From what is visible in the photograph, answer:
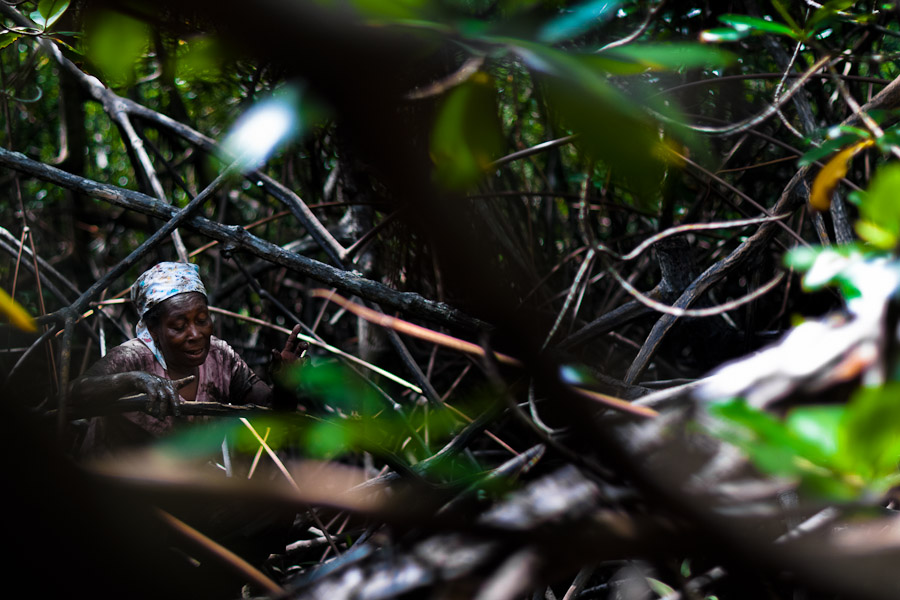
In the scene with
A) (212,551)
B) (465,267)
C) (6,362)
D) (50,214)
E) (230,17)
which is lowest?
(6,362)

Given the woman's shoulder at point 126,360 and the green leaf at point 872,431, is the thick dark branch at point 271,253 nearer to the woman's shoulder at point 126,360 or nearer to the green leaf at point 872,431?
the woman's shoulder at point 126,360

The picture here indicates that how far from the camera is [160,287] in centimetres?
126

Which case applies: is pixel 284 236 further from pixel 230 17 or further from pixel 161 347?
pixel 230 17

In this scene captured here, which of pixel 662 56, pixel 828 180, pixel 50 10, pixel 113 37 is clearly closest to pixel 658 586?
pixel 828 180

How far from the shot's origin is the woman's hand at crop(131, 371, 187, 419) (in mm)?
1080

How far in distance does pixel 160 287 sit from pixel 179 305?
0.19 feet

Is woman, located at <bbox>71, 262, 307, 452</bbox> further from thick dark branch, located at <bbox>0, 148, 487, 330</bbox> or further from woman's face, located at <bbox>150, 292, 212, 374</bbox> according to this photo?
thick dark branch, located at <bbox>0, 148, 487, 330</bbox>

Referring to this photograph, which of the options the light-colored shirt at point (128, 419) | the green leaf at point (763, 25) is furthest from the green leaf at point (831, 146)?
the light-colored shirt at point (128, 419)

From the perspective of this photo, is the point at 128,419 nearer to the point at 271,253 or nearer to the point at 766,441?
the point at 271,253

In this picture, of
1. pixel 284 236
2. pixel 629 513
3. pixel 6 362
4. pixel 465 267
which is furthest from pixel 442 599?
pixel 284 236

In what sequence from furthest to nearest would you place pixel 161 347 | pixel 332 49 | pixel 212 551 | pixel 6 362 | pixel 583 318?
pixel 583 318
pixel 6 362
pixel 161 347
pixel 212 551
pixel 332 49

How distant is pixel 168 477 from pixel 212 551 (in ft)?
0.60

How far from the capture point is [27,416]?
42cm

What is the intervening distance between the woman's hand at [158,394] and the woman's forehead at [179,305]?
0.54 feet
